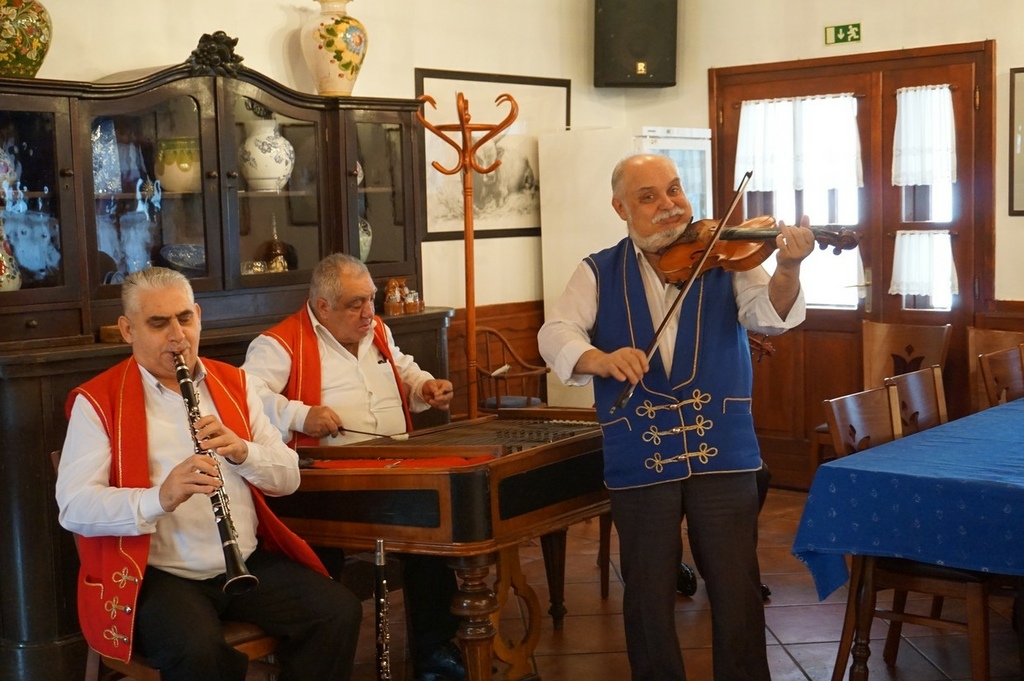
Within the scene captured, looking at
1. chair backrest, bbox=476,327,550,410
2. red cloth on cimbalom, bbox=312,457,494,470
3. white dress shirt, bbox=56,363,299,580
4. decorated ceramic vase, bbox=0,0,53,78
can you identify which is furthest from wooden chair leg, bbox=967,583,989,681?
decorated ceramic vase, bbox=0,0,53,78

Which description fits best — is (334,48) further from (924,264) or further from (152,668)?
(924,264)

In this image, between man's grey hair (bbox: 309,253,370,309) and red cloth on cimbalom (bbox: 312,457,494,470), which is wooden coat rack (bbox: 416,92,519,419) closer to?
man's grey hair (bbox: 309,253,370,309)

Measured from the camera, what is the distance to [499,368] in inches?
233

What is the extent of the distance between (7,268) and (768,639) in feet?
9.02

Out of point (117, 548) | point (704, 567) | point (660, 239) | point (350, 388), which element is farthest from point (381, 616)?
point (660, 239)

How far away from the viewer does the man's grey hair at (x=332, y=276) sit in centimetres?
365

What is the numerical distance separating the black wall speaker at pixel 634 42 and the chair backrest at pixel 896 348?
1786 mm

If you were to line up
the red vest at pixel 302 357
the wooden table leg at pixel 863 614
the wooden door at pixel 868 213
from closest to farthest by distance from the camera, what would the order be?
the wooden table leg at pixel 863 614 < the red vest at pixel 302 357 < the wooden door at pixel 868 213

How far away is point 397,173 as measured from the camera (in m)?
4.91

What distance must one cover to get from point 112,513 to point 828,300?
433 centimetres

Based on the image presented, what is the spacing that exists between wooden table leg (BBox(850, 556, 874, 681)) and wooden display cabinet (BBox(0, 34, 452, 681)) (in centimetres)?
210

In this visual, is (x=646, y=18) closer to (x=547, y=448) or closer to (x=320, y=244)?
(x=320, y=244)

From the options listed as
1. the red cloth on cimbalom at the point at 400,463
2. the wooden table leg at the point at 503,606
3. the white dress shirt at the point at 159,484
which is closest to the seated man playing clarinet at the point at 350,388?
the wooden table leg at the point at 503,606

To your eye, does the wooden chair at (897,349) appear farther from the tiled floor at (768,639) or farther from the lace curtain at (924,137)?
the tiled floor at (768,639)
